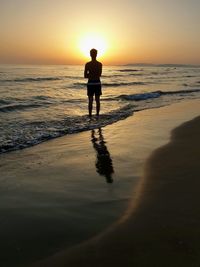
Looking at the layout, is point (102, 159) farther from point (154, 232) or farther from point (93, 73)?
point (93, 73)

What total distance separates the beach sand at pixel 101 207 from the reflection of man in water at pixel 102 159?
0.07m

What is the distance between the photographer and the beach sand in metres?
3.22

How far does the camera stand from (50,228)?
3.71 metres

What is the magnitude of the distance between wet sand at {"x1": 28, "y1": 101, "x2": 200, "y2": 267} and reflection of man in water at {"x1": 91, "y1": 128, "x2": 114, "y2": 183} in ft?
1.82

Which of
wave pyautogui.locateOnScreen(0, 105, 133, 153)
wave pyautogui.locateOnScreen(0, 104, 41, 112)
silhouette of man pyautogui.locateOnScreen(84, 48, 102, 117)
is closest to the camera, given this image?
wave pyautogui.locateOnScreen(0, 105, 133, 153)

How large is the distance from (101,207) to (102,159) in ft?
7.74

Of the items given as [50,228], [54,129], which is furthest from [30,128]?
[50,228]

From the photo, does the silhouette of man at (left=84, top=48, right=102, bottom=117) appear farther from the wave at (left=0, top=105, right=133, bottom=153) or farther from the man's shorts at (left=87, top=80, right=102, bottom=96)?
the wave at (left=0, top=105, right=133, bottom=153)

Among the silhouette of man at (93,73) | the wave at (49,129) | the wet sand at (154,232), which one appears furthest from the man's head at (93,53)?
the wet sand at (154,232)

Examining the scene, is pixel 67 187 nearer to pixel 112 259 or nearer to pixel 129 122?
pixel 112 259

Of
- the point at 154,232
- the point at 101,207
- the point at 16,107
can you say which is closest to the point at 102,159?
the point at 101,207

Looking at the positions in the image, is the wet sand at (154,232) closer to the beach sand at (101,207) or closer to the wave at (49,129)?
the beach sand at (101,207)

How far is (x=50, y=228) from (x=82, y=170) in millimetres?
2104

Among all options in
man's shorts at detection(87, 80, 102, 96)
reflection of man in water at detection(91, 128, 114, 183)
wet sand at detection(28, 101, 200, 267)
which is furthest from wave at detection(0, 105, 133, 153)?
wet sand at detection(28, 101, 200, 267)
